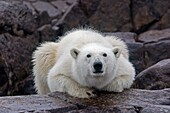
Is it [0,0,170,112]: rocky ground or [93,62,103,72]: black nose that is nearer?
[93,62,103,72]: black nose

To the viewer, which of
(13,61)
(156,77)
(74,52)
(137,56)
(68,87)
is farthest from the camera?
(137,56)

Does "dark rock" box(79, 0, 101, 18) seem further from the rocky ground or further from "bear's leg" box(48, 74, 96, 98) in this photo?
"bear's leg" box(48, 74, 96, 98)

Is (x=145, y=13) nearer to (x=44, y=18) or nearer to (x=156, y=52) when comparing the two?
(x=44, y=18)

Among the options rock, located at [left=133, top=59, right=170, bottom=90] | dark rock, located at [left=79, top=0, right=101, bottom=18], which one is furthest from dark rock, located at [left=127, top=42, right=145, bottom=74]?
dark rock, located at [left=79, top=0, right=101, bottom=18]

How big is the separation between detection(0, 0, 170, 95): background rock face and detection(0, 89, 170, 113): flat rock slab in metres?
1.67

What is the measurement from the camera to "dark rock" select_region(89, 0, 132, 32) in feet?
47.0

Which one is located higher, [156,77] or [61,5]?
[61,5]

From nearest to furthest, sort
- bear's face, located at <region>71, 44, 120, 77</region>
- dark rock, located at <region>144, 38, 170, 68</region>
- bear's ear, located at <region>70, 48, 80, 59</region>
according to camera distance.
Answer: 1. bear's face, located at <region>71, 44, 120, 77</region>
2. bear's ear, located at <region>70, 48, 80, 59</region>
3. dark rock, located at <region>144, 38, 170, 68</region>

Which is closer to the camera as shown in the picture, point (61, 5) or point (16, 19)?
point (16, 19)

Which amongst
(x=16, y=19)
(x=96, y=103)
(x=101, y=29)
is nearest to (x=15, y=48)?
(x=16, y=19)

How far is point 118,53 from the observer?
6.80 m

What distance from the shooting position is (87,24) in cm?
1422

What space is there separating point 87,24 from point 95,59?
26.1ft

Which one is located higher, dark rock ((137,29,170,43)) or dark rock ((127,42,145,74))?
dark rock ((137,29,170,43))
